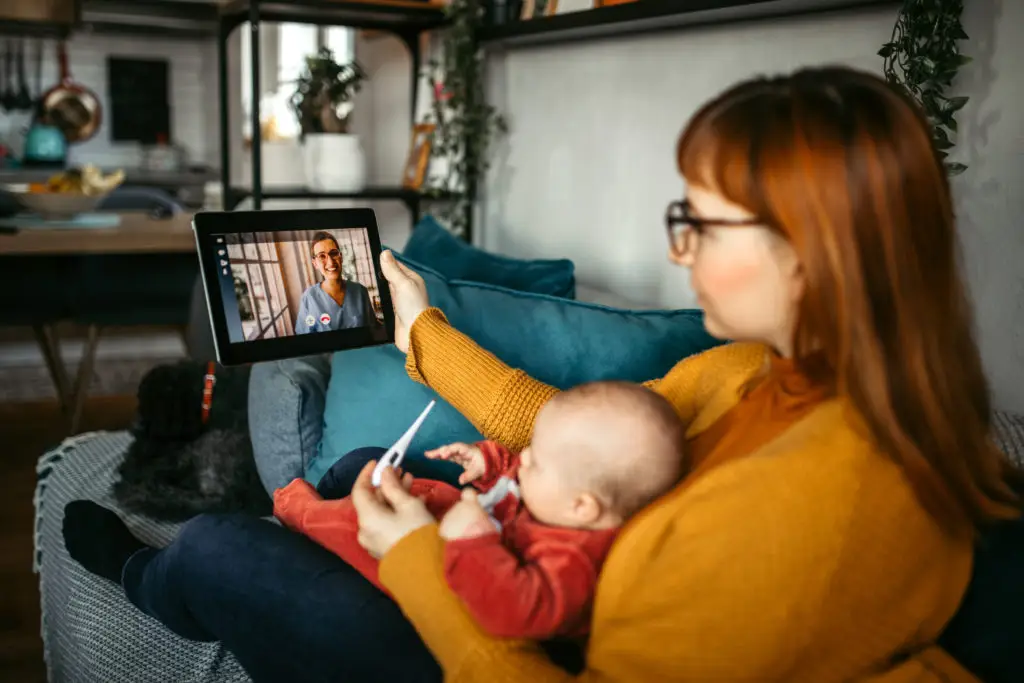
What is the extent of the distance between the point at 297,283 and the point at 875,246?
773 millimetres

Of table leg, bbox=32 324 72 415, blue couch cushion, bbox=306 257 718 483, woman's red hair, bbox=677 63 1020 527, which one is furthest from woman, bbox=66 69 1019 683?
table leg, bbox=32 324 72 415

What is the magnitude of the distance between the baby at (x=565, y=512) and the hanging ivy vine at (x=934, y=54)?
599 mm

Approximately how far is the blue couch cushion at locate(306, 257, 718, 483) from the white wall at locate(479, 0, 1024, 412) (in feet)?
1.47

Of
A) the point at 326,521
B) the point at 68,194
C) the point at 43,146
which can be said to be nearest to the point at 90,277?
the point at 68,194

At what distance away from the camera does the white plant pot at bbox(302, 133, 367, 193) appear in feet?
9.27

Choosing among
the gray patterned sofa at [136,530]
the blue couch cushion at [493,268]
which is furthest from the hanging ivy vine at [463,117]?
the gray patterned sofa at [136,530]

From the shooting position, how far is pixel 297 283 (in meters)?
1.30

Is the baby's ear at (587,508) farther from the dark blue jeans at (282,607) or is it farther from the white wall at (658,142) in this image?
the white wall at (658,142)

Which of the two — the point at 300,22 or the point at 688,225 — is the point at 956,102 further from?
the point at 300,22

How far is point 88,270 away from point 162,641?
2328mm

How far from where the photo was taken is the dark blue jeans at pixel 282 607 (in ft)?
3.31

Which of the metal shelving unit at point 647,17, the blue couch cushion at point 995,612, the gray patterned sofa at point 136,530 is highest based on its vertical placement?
the metal shelving unit at point 647,17

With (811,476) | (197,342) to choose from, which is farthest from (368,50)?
(811,476)

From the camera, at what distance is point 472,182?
276 cm
